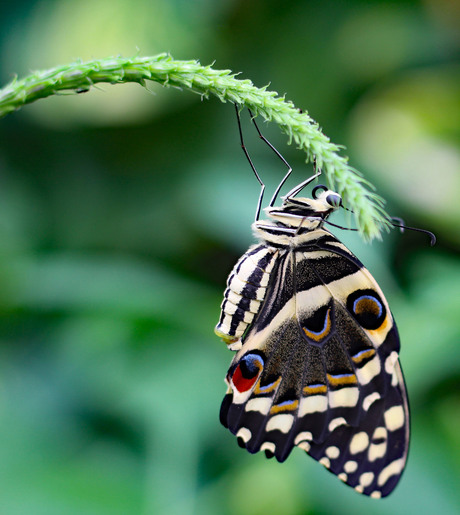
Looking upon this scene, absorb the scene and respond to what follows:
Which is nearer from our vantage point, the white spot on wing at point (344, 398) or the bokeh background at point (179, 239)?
the white spot on wing at point (344, 398)

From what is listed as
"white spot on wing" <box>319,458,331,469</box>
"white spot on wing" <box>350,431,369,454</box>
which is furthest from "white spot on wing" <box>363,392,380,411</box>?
"white spot on wing" <box>319,458,331,469</box>

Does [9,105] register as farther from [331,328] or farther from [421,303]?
[421,303]

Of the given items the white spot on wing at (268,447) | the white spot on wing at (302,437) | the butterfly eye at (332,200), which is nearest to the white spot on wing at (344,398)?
the white spot on wing at (302,437)

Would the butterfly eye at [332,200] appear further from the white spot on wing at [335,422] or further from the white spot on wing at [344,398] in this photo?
the white spot on wing at [335,422]

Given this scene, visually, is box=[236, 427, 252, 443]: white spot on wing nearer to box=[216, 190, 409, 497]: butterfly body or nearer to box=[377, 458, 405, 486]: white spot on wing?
box=[216, 190, 409, 497]: butterfly body

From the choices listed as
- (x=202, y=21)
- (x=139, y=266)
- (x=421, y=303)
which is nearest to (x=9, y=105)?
(x=139, y=266)

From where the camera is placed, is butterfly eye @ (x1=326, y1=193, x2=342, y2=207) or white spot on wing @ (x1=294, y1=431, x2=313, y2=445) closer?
butterfly eye @ (x1=326, y1=193, x2=342, y2=207)

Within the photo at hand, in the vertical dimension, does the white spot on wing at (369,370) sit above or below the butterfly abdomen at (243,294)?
below
